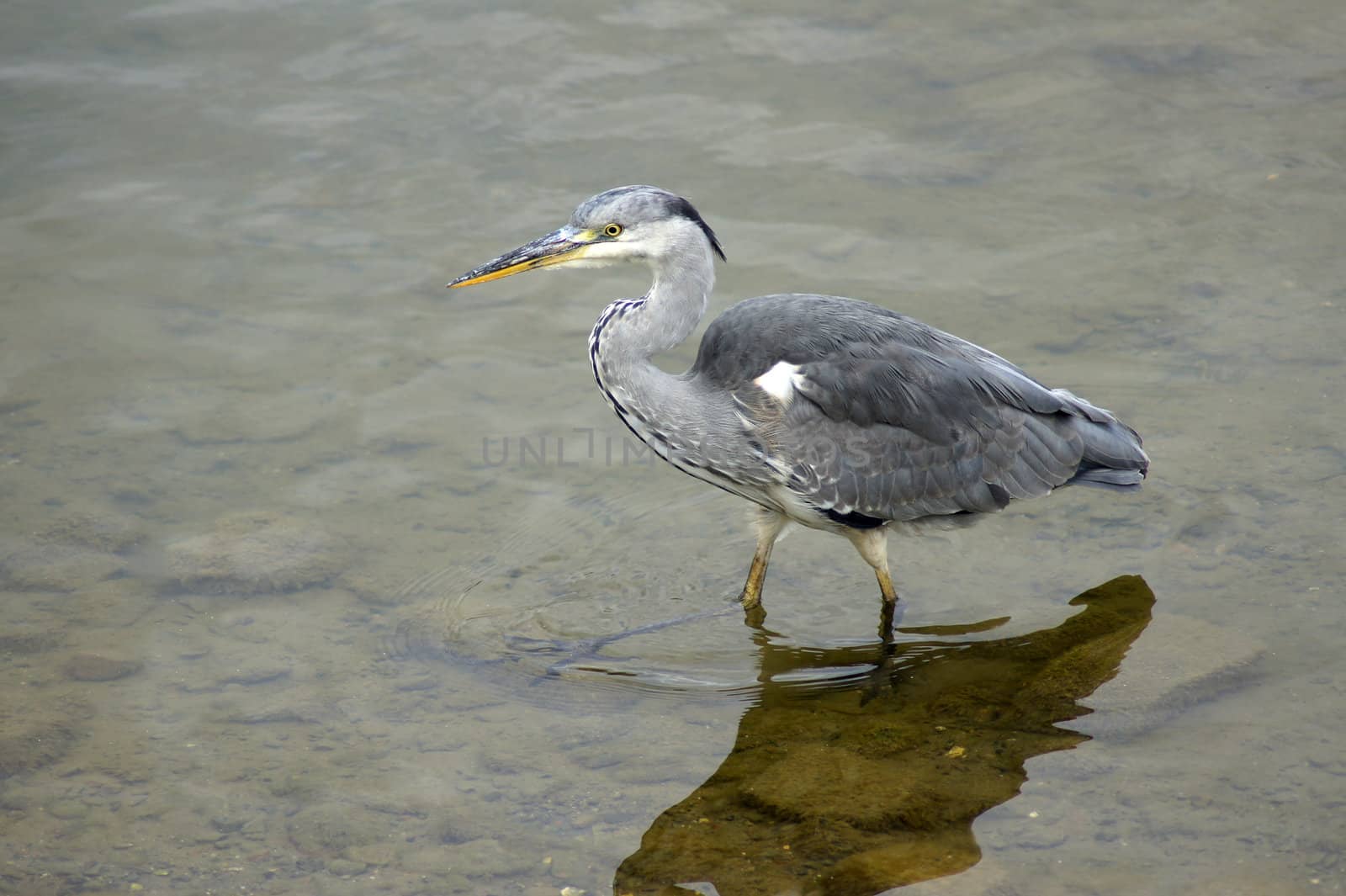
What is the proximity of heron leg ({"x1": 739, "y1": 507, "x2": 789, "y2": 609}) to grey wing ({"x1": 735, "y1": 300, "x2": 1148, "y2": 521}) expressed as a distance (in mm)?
335

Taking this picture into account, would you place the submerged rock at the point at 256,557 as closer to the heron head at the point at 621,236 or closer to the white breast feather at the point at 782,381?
the heron head at the point at 621,236

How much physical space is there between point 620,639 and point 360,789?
128cm

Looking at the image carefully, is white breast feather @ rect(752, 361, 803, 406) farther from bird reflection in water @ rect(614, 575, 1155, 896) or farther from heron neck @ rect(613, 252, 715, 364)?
bird reflection in water @ rect(614, 575, 1155, 896)

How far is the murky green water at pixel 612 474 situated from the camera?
4.31 meters

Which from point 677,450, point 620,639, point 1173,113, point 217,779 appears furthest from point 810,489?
point 1173,113

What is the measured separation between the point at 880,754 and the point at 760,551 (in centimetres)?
127

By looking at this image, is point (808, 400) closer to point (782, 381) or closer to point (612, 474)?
point (782, 381)

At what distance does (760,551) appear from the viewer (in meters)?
5.66

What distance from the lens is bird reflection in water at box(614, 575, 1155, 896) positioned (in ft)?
13.4

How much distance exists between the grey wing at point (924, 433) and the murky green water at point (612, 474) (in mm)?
450

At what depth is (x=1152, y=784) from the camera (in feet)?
14.3

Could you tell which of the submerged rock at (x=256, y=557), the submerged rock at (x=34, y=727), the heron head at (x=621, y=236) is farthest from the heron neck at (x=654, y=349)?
the submerged rock at (x=34, y=727)

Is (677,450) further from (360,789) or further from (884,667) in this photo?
(360,789)

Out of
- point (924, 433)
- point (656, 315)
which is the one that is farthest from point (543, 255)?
point (924, 433)
